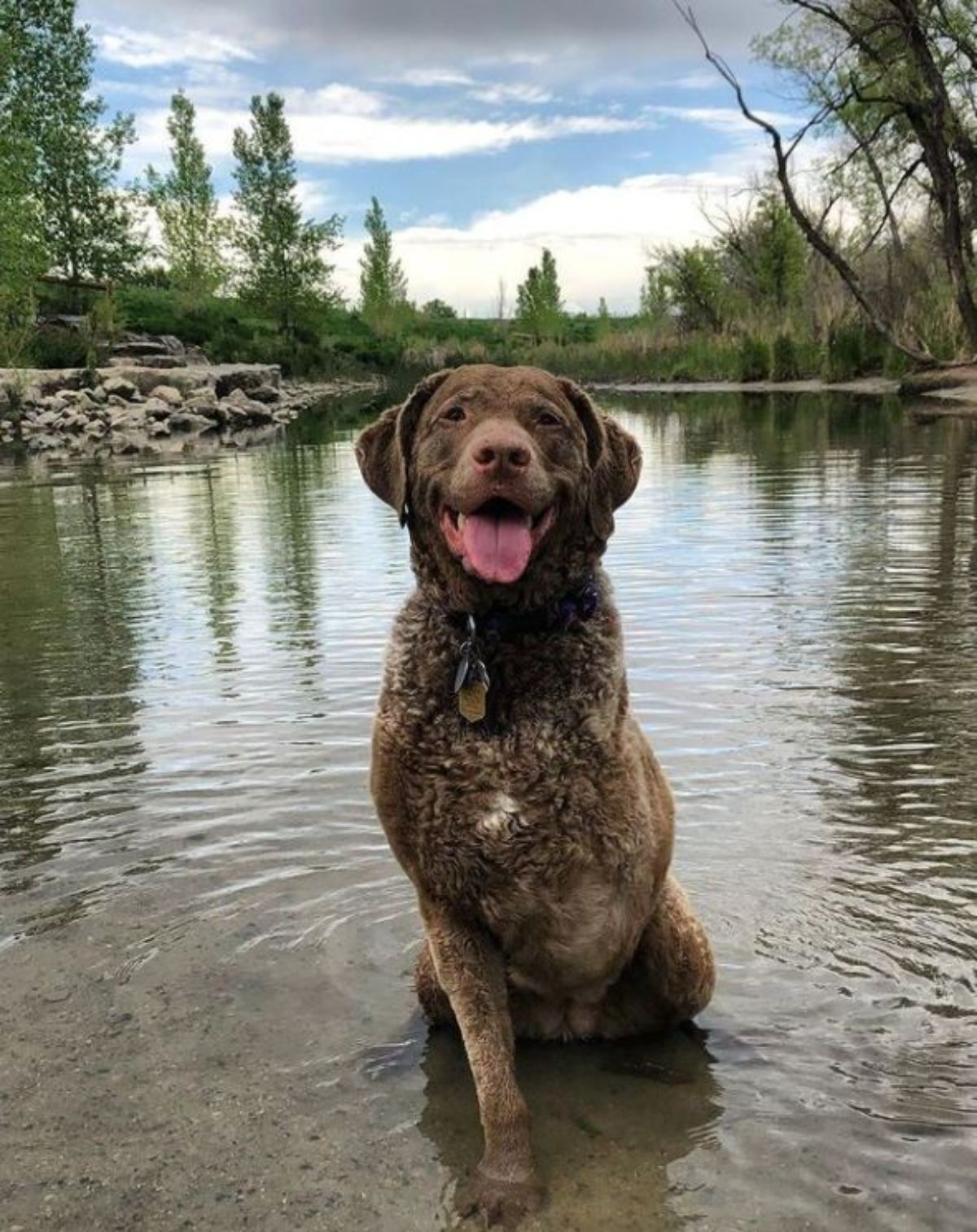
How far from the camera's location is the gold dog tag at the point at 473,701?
10.0 feet

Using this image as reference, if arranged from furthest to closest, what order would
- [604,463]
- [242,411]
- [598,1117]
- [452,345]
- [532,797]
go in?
[452,345] < [242,411] < [604,463] < [598,1117] < [532,797]

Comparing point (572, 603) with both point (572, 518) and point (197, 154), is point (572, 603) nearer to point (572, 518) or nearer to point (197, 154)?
point (572, 518)

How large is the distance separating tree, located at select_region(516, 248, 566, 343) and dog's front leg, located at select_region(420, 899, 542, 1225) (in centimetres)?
8767

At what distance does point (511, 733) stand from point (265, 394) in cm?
4751

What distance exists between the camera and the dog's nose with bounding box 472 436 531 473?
2943 millimetres

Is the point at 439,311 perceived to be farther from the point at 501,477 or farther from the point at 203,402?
the point at 501,477

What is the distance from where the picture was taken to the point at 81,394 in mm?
38312

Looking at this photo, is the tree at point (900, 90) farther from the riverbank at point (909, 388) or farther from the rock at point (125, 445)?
the rock at point (125, 445)

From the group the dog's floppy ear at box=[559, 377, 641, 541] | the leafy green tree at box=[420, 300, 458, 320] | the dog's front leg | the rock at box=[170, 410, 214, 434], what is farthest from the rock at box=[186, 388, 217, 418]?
the leafy green tree at box=[420, 300, 458, 320]

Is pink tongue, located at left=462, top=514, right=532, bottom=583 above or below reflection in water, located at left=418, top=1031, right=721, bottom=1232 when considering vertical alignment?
above

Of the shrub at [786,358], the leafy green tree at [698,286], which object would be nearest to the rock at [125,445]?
the shrub at [786,358]

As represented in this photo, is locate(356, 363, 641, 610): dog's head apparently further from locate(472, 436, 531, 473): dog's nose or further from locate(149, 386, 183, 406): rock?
locate(149, 386, 183, 406): rock

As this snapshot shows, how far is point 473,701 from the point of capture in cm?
307

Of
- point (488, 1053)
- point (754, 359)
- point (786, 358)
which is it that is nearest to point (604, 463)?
point (488, 1053)
